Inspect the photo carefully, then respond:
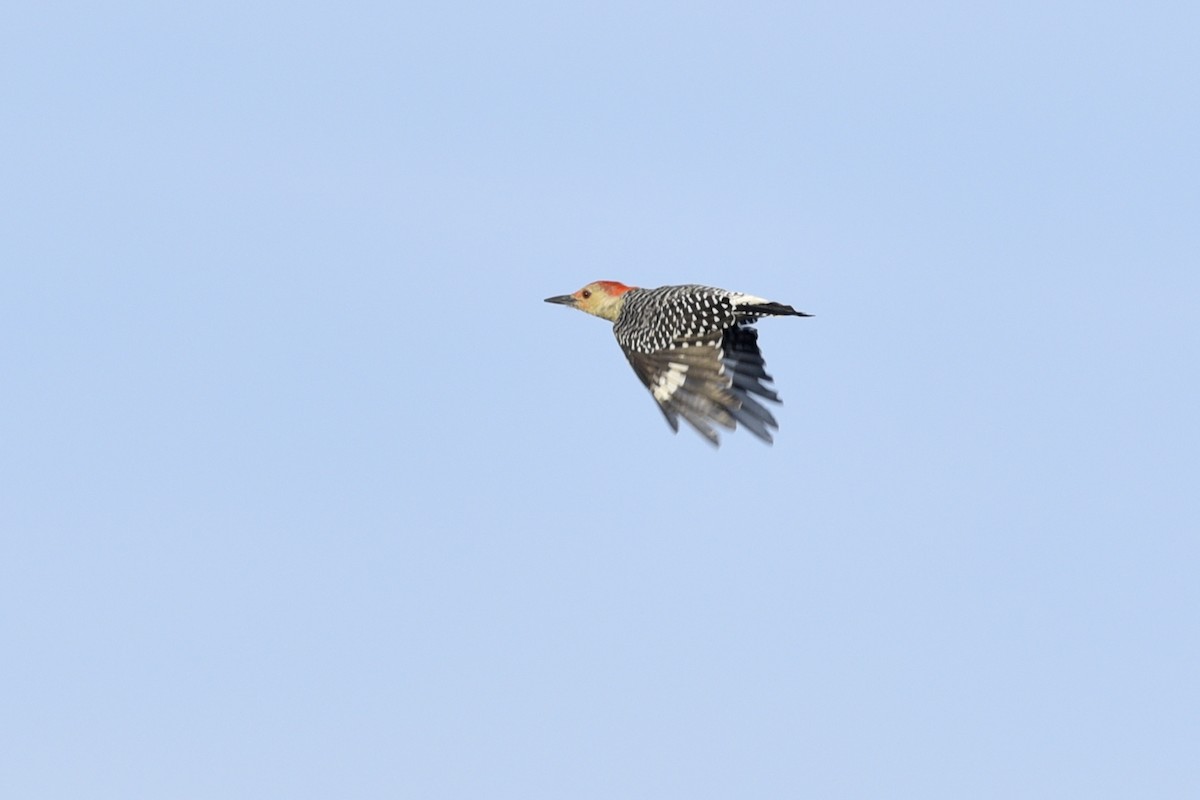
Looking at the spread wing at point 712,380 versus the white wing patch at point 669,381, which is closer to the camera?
the spread wing at point 712,380

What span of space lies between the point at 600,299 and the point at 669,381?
5.81 m

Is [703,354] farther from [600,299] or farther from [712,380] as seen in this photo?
[600,299]

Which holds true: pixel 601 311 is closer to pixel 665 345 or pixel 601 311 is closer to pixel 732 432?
pixel 665 345

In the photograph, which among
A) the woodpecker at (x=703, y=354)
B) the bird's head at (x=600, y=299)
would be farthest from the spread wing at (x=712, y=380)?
the bird's head at (x=600, y=299)

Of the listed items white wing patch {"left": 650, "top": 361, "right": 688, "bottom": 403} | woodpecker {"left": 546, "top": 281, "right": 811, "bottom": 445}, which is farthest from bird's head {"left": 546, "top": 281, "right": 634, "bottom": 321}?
white wing patch {"left": 650, "top": 361, "right": 688, "bottom": 403}

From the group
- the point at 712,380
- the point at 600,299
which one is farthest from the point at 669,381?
the point at 600,299

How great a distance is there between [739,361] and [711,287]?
5.00ft

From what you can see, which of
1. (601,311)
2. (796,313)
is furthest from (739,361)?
(601,311)

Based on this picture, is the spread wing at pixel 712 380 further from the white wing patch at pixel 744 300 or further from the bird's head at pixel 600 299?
the bird's head at pixel 600 299

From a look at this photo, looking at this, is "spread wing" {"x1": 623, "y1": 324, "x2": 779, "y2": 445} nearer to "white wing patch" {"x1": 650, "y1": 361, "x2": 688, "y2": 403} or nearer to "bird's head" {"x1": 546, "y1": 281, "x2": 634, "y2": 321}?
"white wing patch" {"x1": 650, "y1": 361, "x2": 688, "y2": 403}

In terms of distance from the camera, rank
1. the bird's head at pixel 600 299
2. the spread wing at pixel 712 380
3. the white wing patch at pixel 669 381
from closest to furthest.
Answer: the spread wing at pixel 712 380 < the white wing patch at pixel 669 381 < the bird's head at pixel 600 299

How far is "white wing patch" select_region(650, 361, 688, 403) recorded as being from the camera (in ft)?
79.9

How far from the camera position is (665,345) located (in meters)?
25.3

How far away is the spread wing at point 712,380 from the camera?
23.8 metres
